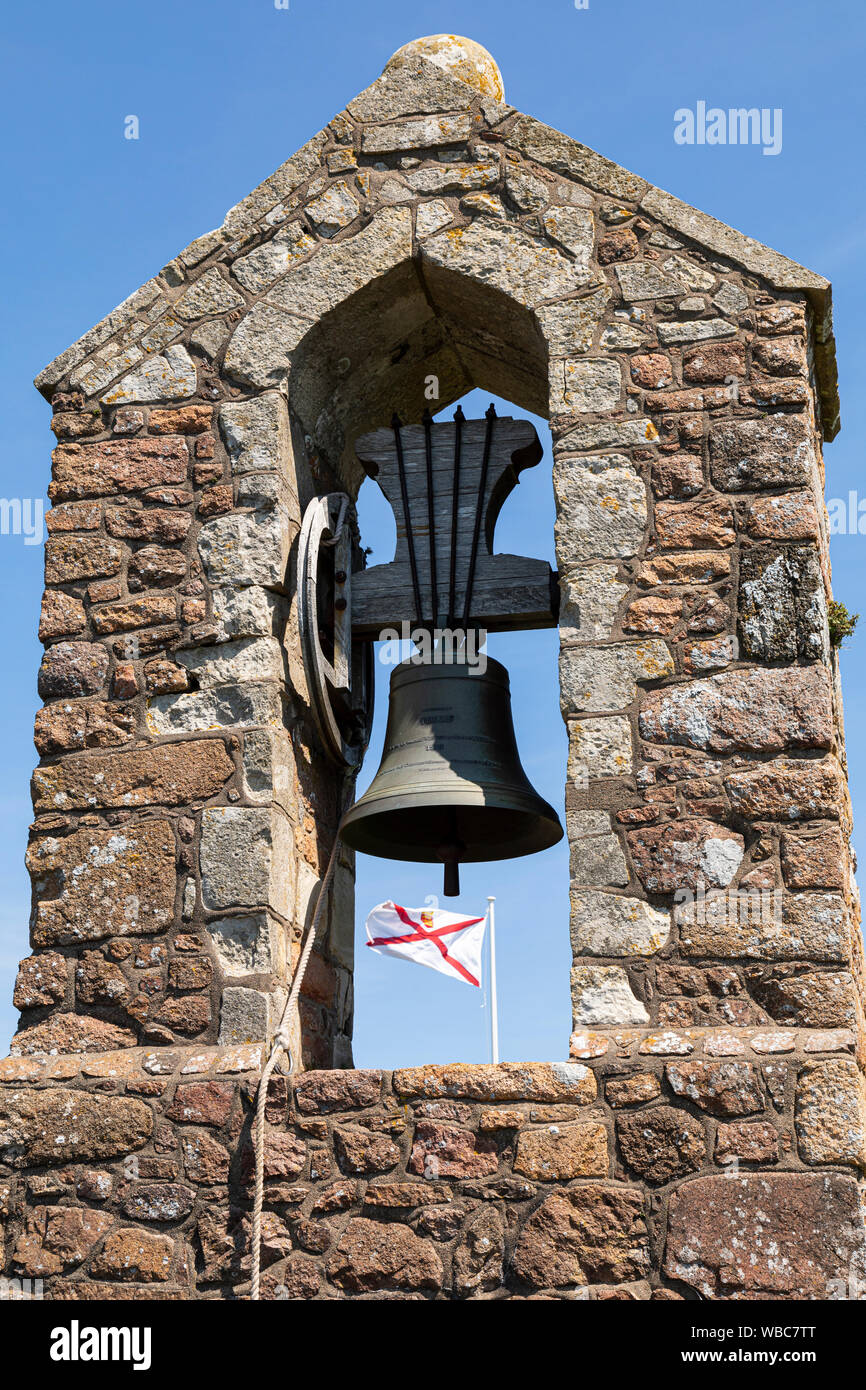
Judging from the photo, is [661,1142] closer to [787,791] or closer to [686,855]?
[686,855]

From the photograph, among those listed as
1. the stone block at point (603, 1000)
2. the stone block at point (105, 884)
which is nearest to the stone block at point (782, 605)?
the stone block at point (603, 1000)

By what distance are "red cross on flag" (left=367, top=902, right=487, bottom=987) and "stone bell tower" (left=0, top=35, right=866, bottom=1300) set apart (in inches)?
45.3

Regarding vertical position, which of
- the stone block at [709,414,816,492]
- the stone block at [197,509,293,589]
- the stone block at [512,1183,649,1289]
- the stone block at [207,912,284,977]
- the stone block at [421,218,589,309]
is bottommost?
the stone block at [512,1183,649,1289]

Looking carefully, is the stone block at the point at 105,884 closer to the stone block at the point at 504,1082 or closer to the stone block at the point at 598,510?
the stone block at the point at 504,1082

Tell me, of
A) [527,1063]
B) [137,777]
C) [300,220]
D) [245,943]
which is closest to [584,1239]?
[527,1063]

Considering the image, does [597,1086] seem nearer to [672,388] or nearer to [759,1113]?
[759,1113]

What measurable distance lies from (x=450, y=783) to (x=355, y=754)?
0.67 metres

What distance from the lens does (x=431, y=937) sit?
20.6 ft

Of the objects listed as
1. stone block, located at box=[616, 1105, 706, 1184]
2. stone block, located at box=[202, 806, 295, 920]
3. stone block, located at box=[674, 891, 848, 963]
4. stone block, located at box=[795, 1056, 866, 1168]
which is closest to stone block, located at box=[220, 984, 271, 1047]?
stone block, located at box=[202, 806, 295, 920]

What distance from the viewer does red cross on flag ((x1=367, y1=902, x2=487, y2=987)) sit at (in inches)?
241

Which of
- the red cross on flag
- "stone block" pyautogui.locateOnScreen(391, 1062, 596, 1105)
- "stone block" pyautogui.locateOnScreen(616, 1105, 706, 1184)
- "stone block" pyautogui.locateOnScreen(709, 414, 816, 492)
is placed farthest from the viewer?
the red cross on flag

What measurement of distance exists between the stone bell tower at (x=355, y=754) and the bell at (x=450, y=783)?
0.72 ft

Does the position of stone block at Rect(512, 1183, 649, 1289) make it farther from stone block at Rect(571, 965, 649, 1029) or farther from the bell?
the bell

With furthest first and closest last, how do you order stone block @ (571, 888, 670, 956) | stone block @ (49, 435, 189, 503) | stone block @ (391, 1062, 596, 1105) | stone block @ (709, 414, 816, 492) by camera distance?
stone block @ (49, 435, 189, 503) < stone block @ (709, 414, 816, 492) < stone block @ (571, 888, 670, 956) < stone block @ (391, 1062, 596, 1105)
